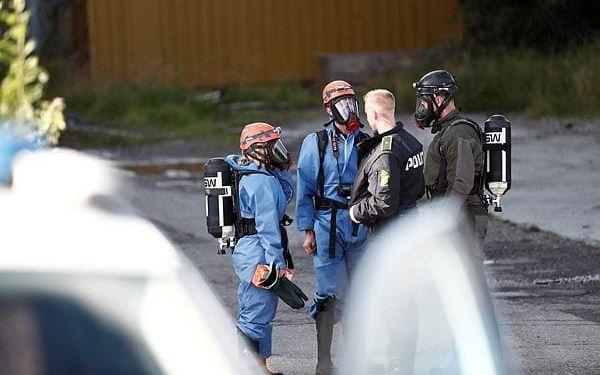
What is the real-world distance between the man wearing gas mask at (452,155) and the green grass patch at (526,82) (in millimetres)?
14177

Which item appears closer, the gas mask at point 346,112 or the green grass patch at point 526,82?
the gas mask at point 346,112

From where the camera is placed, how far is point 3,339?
3436 mm

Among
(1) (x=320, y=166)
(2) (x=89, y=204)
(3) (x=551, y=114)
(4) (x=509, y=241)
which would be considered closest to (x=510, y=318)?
(1) (x=320, y=166)

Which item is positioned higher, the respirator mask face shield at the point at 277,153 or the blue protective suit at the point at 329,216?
the respirator mask face shield at the point at 277,153

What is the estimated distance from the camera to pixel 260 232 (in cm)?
814

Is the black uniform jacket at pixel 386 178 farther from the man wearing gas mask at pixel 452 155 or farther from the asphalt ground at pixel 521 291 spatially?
the asphalt ground at pixel 521 291

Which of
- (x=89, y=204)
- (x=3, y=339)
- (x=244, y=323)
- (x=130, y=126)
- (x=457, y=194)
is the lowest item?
(x=130, y=126)

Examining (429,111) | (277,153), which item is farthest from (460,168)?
(277,153)

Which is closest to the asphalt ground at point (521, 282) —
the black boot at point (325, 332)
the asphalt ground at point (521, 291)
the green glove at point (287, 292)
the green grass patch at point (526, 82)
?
the asphalt ground at point (521, 291)

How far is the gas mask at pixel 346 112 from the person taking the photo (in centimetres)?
862

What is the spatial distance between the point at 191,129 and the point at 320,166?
681 inches

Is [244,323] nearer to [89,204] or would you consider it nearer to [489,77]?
[89,204]

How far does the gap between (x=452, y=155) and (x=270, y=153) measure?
1101 millimetres

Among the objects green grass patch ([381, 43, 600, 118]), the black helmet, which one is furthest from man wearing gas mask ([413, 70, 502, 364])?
green grass patch ([381, 43, 600, 118])
